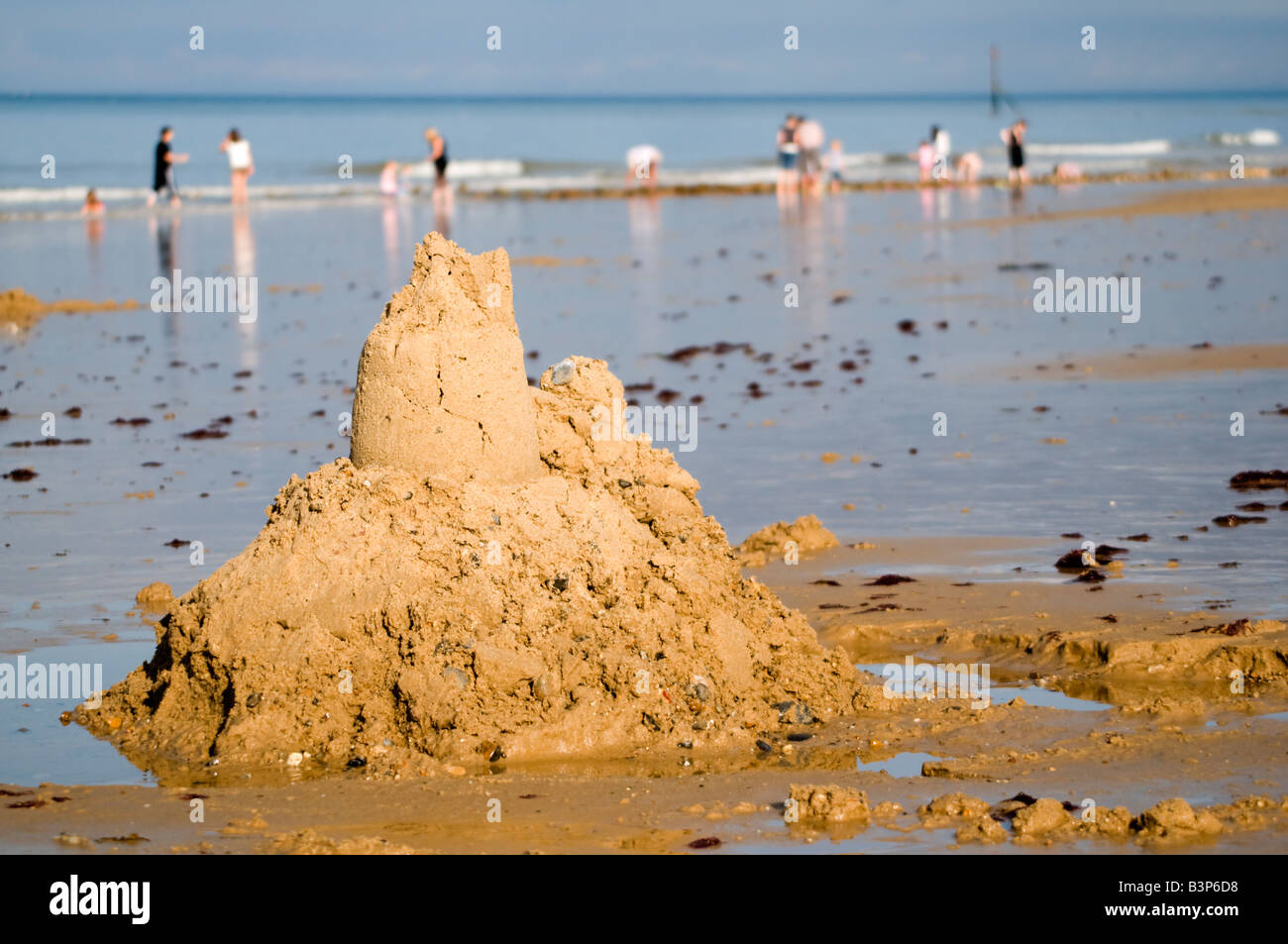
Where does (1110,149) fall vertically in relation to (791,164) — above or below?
above

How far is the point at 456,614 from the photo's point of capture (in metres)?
6.26

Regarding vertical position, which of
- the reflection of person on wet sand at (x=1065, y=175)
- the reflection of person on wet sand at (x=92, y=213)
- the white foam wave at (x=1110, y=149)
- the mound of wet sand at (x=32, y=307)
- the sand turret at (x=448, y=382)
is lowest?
the sand turret at (x=448, y=382)

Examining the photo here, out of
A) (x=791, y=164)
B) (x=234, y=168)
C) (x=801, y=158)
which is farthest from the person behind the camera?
(x=801, y=158)

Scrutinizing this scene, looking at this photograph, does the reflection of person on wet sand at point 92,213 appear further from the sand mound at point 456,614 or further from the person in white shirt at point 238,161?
the sand mound at point 456,614

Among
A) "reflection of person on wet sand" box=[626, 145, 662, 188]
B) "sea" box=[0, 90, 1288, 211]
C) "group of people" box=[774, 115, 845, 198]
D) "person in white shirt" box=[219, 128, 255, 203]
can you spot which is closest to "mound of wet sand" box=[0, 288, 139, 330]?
"sea" box=[0, 90, 1288, 211]

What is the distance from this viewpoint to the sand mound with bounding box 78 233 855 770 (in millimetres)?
6113

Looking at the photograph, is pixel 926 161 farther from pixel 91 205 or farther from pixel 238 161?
pixel 91 205

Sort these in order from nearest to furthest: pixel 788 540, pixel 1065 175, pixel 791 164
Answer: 1. pixel 788 540
2. pixel 791 164
3. pixel 1065 175

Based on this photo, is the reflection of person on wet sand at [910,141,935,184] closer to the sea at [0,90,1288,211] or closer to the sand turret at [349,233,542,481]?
the sea at [0,90,1288,211]

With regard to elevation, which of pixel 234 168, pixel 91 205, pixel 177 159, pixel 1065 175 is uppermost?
pixel 234 168

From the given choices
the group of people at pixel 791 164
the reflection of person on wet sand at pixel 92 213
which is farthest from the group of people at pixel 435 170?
the reflection of person on wet sand at pixel 92 213

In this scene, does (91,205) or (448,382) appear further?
(91,205)

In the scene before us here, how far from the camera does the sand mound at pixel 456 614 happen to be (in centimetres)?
611

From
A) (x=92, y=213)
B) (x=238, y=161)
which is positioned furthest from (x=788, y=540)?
(x=238, y=161)
